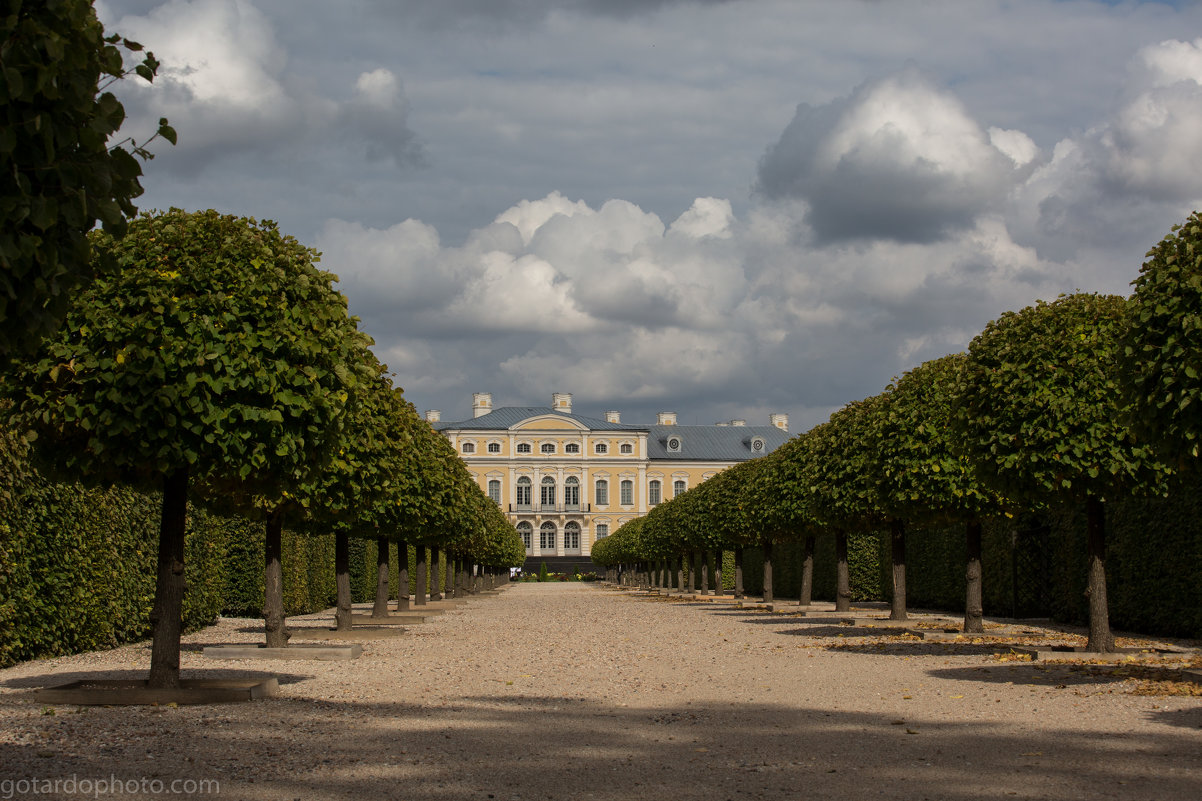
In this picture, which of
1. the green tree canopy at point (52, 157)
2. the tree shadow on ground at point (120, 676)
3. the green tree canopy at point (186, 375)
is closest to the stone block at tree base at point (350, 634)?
the tree shadow on ground at point (120, 676)

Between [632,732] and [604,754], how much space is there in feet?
3.35

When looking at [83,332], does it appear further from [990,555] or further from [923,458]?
[990,555]

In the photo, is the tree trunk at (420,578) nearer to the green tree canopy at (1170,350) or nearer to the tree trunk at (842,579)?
the tree trunk at (842,579)

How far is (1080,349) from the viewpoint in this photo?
45.0ft

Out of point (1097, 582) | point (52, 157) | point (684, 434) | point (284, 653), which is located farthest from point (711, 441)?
point (52, 157)

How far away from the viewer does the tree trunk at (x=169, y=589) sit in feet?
32.5

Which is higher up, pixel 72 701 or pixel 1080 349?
pixel 1080 349

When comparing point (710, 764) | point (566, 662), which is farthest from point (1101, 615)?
point (710, 764)

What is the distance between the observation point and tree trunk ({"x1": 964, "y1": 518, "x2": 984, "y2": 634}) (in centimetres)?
1834

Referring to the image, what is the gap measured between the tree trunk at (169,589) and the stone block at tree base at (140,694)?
164mm

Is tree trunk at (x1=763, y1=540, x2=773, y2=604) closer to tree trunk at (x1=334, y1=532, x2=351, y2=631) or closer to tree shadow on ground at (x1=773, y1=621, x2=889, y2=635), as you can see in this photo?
tree shadow on ground at (x1=773, y1=621, x2=889, y2=635)

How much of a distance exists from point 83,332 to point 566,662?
25.3 ft

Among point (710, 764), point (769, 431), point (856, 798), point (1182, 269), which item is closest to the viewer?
point (856, 798)

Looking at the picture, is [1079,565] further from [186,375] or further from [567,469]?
[567,469]
